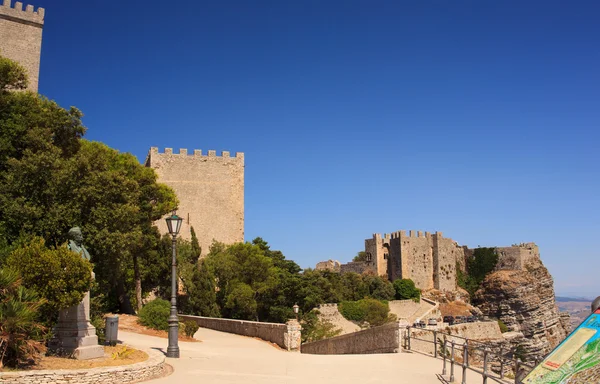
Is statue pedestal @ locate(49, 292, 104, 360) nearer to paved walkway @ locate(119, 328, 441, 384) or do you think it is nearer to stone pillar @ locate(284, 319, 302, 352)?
paved walkway @ locate(119, 328, 441, 384)

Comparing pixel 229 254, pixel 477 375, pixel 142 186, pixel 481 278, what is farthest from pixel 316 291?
pixel 481 278

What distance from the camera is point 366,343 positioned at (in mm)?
16312

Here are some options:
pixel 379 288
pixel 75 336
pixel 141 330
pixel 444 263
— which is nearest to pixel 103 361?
pixel 75 336

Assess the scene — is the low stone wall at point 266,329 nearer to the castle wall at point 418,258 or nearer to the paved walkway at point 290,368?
the paved walkway at point 290,368

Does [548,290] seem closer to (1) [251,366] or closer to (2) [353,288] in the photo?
(2) [353,288]

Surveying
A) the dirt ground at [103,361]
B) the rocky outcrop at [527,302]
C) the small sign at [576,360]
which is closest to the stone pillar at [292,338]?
the dirt ground at [103,361]

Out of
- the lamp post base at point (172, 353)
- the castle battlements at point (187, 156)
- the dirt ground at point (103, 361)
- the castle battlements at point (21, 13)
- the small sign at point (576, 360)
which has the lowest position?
the lamp post base at point (172, 353)

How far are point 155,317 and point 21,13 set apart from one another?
1637 cm

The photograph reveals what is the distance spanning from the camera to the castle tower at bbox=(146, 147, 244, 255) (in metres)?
38.6

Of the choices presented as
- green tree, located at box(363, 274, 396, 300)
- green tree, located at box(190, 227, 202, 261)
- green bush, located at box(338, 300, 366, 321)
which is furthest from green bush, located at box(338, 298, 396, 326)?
green tree, located at box(190, 227, 202, 261)

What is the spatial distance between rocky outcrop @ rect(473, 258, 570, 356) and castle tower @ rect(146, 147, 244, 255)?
24.4 m

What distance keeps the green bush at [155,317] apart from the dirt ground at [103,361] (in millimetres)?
8638

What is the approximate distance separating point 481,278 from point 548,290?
6024 millimetres

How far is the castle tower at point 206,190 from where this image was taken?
3859 cm
